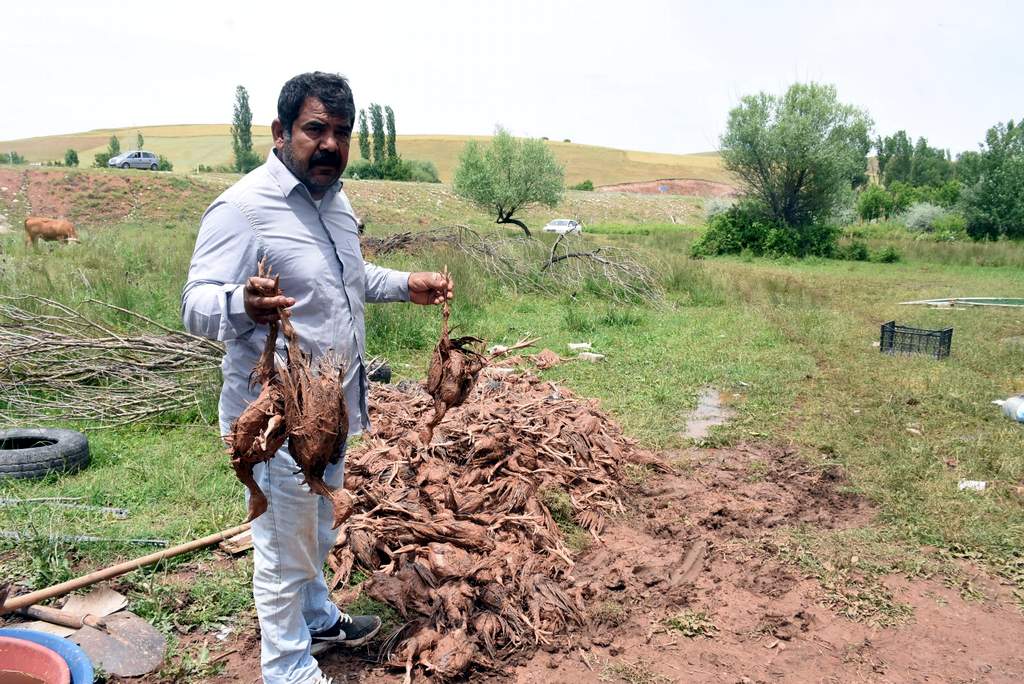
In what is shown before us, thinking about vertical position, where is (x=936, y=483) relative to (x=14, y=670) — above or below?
below

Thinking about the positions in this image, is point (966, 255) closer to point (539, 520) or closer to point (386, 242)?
point (386, 242)

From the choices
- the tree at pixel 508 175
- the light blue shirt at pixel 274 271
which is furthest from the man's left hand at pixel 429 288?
the tree at pixel 508 175

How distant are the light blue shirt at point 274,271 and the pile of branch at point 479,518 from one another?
115 centimetres

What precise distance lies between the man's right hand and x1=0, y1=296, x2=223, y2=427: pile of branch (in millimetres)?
4096

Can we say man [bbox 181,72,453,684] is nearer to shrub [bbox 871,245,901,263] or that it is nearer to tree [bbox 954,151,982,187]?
shrub [bbox 871,245,901,263]

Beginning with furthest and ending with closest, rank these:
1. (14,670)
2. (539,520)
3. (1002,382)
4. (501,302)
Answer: (501,302), (1002,382), (539,520), (14,670)

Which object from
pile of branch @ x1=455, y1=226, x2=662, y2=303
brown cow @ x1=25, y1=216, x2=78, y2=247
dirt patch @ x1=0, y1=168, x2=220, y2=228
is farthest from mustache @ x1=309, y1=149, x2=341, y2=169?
dirt patch @ x1=0, y1=168, x2=220, y2=228

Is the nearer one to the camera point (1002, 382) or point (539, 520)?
point (539, 520)

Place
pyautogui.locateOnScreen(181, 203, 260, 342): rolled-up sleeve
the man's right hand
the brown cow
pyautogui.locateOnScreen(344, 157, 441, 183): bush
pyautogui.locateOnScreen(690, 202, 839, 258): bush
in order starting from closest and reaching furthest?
the man's right hand, pyautogui.locateOnScreen(181, 203, 260, 342): rolled-up sleeve, the brown cow, pyautogui.locateOnScreen(690, 202, 839, 258): bush, pyautogui.locateOnScreen(344, 157, 441, 183): bush

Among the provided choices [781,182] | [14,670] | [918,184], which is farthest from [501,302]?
[918,184]

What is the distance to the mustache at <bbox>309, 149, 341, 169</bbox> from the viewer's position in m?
2.33

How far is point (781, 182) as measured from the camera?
87.5 feet

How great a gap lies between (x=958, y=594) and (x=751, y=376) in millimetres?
4374

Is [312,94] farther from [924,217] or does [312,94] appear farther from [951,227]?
[924,217]
